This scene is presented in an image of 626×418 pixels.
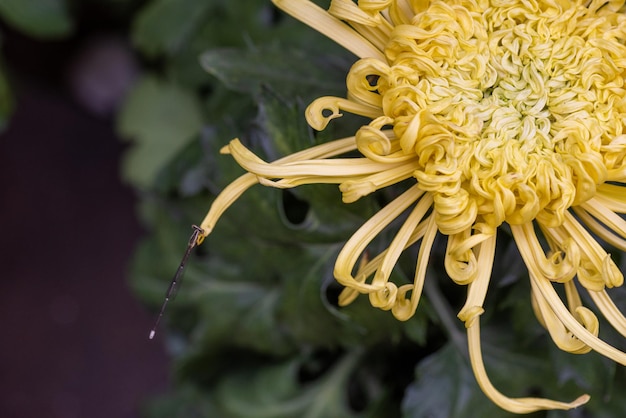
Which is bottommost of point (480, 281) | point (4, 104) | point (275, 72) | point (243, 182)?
point (480, 281)

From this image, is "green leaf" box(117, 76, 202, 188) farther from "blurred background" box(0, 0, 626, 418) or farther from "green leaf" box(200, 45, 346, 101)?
"green leaf" box(200, 45, 346, 101)

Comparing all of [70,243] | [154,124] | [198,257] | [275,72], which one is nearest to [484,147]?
[275,72]

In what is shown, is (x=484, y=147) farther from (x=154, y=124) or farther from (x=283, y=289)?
(x=154, y=124)

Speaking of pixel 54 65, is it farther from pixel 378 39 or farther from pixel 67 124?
pixel 378 39

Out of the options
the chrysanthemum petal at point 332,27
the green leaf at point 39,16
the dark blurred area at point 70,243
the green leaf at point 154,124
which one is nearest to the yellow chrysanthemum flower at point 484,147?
the chrysanthemum petal at point 332,27

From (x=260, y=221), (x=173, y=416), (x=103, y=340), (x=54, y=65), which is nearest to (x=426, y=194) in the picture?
(x=260, y=221)

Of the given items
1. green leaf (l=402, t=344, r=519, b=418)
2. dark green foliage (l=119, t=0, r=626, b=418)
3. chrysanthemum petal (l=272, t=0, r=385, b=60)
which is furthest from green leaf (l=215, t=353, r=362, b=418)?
chrysanthemum petal (l=272, t=0, r=385, b=60)
